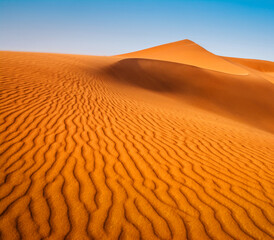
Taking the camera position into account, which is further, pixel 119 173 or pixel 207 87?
pixel 207 87

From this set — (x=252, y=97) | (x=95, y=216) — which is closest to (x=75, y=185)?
(x=95, y=216)

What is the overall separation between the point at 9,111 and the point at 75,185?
3.02 meters

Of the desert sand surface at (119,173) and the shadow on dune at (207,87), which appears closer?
the desert sand surface at (119,173)

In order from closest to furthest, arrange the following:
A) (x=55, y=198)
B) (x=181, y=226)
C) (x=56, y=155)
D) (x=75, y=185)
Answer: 1. (x=181, y=226)
2. (x=55, y=198)
3. (x=75, y=185)
4. (x=56, y=155)

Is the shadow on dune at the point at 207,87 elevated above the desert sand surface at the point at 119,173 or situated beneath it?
situated beneath

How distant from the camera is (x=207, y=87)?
42.2ft

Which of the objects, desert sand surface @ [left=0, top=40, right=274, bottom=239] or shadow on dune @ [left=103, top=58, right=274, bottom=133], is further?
shadow on dune @ [left=103, top=58, right=274, bottom=133]

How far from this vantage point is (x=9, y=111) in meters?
4.50

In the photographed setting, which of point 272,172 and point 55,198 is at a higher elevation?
point 55,198

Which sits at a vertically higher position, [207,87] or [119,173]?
[119,173]

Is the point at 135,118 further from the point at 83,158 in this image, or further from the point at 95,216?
the point at 95,216

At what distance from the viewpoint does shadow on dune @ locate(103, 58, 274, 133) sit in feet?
35.9

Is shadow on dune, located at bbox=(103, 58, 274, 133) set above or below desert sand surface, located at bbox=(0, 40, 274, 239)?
below

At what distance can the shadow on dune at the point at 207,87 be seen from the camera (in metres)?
10.9
